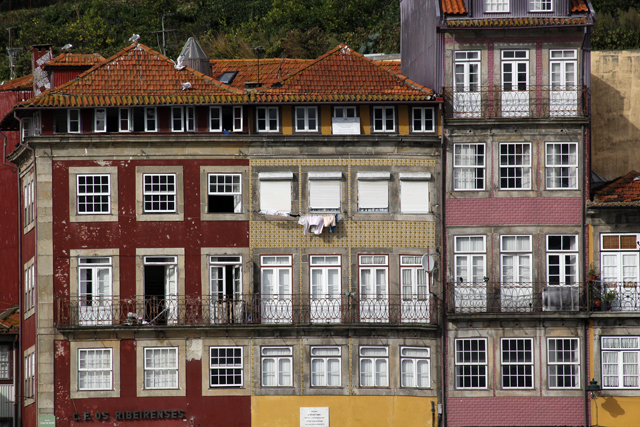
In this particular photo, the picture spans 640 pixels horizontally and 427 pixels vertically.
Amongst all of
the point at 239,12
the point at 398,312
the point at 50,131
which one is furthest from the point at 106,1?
the point at 398,312

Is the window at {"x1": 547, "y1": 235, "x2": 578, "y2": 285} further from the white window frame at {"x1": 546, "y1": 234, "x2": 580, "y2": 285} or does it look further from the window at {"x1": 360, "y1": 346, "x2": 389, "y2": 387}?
the window at {"x1": 360, "y1": 346, "x2": 389, "y2": 387}

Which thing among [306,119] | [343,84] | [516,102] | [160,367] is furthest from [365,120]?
[160,367]

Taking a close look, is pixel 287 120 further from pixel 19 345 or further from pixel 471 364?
pixel 19 345

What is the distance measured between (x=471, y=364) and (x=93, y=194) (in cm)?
1297

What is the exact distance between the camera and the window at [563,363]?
128ft

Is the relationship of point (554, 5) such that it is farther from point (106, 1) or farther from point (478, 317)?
point (106, 1)

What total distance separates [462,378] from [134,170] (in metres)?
12.2

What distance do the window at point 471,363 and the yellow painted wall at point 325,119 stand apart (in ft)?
25.5

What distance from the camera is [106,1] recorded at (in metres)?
70.9

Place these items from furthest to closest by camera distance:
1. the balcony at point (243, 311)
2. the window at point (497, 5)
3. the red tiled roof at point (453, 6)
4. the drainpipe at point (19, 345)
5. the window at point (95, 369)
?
the drainpipe at point (19, 345), the window at point (497, 5), the red tiled roof at point (453, 6), the balcony at point (243, 311), the window at point (95, 369)

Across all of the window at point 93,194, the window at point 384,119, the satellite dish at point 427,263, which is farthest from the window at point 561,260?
the window at point 93,194

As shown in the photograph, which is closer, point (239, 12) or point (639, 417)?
point (639, 417)

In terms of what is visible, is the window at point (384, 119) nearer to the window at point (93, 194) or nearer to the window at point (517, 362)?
the window at point (517, 362)

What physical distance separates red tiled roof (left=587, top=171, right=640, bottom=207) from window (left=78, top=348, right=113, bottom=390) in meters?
15.8
